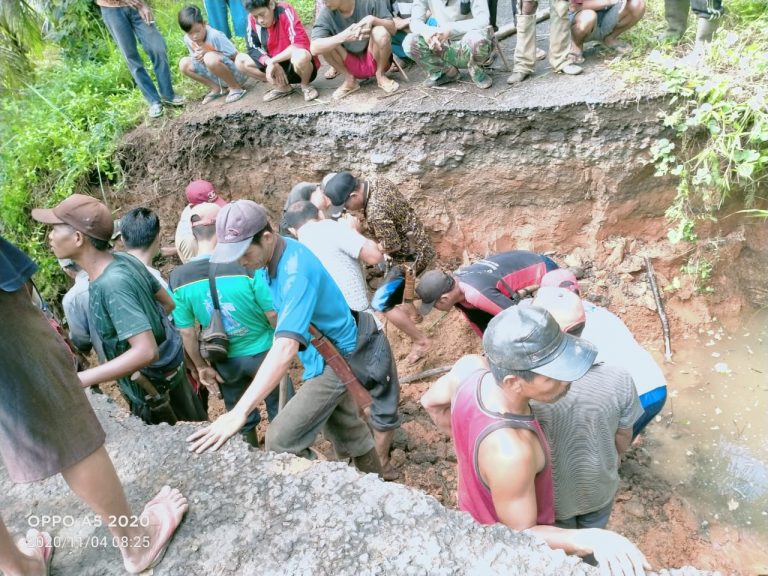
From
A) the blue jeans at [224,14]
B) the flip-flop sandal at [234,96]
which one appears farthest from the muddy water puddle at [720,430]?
the blue jeans at [224,14]

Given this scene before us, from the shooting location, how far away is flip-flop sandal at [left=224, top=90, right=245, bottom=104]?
6.44 m

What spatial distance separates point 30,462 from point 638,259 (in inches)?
198

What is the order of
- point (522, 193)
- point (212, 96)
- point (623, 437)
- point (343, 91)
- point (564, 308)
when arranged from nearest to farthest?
point (623, 437) < point (564, 308) < point (522, 193) < point (343, 91) < point (212, 96)

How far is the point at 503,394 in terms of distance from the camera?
1906 millimetres

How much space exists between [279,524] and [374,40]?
474 cm

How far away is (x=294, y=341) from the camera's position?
2.68 meters

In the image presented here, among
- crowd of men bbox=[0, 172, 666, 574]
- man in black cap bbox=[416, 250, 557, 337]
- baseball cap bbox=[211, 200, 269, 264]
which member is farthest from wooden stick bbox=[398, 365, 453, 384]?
baseball cap bbox=[211, 200, 269, 264]

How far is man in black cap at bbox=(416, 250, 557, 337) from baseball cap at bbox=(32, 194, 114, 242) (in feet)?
6.51

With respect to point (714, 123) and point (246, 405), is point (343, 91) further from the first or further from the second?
point (246, 405)

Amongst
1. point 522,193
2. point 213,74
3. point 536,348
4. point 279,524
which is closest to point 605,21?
point 522,193

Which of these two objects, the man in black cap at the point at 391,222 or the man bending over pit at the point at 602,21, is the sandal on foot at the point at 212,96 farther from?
the man bending over pit at the point at 602,21

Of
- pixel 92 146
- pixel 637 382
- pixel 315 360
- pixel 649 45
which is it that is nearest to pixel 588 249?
pixel 649 45

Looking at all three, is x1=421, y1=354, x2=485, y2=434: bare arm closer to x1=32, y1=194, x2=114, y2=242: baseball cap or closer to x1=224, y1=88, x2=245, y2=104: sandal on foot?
x1=32, y1=194, x2=114, y2=242: baseball cap

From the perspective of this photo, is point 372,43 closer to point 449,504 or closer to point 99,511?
point 449,504
